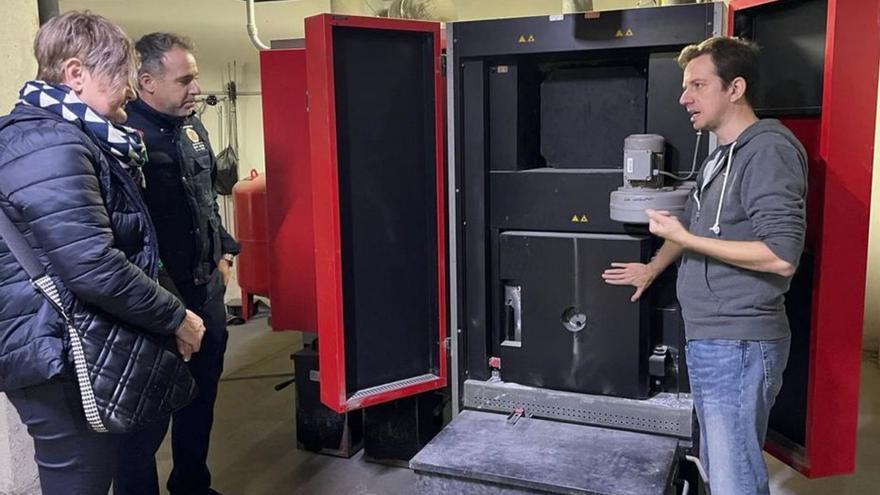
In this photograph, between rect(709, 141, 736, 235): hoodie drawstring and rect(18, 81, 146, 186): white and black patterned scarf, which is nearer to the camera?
rect(18, 81, 146, 186): white and black patterned scarf

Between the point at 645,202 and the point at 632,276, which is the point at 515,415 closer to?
the point at 632,276

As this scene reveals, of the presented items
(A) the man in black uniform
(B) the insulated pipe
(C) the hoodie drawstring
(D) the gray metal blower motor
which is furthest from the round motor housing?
(B) the insulated pipe

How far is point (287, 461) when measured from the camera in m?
3.05

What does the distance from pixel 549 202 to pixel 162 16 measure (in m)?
3.45

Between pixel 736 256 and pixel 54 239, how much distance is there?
1400mm

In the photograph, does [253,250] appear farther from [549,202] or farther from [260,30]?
A: [549,202]

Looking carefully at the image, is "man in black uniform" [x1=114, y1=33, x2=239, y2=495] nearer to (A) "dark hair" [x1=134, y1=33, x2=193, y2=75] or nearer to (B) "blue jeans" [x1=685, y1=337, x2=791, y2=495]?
(A) "dark hair" [x1=134, y1=33, x2=193, y2=75]

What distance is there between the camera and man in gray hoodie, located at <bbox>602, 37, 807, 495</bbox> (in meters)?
1.63

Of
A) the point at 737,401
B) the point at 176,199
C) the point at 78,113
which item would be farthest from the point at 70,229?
the point at 737,401

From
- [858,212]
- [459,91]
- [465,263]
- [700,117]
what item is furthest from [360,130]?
[858,212]

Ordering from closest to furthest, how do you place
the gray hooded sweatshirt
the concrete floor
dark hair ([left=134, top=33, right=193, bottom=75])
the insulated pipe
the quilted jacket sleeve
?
the quilted jacket sleeve → the gray hooded sweatshirt → dark hair ([left=134, top=33, right=193, bottom=75]) → the concrete floor → the insulated pipe

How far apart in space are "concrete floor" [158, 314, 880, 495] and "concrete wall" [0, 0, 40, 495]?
1.56 ft

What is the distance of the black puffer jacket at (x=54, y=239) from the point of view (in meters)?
1.49

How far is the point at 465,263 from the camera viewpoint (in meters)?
2.44
